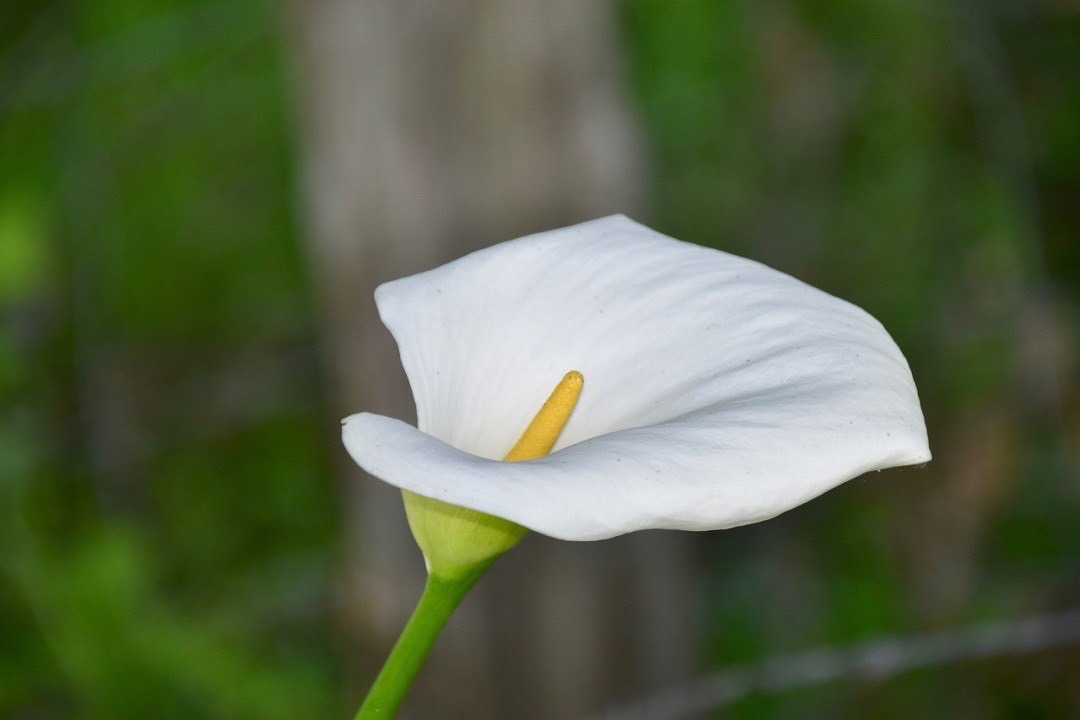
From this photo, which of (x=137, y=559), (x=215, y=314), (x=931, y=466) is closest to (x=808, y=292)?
(x=137, y=559)

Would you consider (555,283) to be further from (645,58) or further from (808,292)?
(645,58)

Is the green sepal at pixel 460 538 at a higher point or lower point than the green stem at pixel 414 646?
higher

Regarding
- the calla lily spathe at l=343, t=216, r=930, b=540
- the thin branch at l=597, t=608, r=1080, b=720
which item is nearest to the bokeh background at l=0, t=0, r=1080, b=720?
the thin branch at l=597, t=608, r=1080, b=720

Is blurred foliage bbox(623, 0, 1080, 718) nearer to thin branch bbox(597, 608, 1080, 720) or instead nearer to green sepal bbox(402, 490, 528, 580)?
thin branch bbox(597, 608, 1080, 720)

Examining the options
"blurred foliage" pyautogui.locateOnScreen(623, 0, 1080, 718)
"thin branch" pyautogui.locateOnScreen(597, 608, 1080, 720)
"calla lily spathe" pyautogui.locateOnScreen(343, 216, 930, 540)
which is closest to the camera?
"calla lily spathe" pyautogui.locateOnScreen(343, 216, 930, 540)

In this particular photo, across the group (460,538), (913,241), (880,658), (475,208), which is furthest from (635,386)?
(913,241)

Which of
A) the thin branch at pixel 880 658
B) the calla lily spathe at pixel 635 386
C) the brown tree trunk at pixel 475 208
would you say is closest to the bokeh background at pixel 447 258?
the brown tree trunk at pixel 475 208

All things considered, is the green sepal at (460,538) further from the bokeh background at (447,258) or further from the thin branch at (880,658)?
the bokeh background at (447,258)
